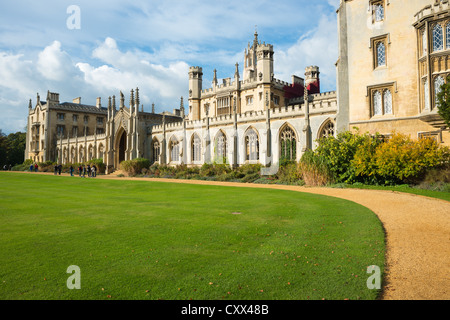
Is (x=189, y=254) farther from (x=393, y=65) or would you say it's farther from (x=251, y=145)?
(x=251, y=145)

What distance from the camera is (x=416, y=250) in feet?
17.7

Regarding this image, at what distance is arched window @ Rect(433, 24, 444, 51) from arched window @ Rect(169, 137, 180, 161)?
26.9 m

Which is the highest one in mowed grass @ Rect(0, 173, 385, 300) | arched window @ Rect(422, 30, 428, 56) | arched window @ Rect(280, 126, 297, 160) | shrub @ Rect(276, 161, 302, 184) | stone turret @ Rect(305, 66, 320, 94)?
stone turret @ Rect(305, 66, 320, 94)

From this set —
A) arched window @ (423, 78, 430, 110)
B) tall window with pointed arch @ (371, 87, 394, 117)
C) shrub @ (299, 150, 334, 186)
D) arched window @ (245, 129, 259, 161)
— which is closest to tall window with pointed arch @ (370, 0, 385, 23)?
tall window with pointed arch @ (371, 87, 394, 117)

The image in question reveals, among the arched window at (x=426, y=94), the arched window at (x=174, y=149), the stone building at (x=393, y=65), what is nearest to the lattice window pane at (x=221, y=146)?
the arched window at (x=174, y=149)

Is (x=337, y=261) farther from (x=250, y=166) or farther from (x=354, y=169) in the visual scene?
(x=250, y=166)

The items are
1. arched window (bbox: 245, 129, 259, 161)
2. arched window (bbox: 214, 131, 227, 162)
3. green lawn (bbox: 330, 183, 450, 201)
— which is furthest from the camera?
arched window (bbox: 214, 131, 227, 162)

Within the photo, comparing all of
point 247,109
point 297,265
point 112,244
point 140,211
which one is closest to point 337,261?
point 297,265

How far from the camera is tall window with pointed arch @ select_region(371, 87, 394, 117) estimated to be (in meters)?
19.7

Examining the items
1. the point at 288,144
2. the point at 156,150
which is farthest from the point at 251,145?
the point at 156,150

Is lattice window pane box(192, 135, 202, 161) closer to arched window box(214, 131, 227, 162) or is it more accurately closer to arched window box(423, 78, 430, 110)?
arched window box(214, 131, 227, 162)

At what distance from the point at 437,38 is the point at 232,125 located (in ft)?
61.0

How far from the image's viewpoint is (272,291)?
11.5ft
